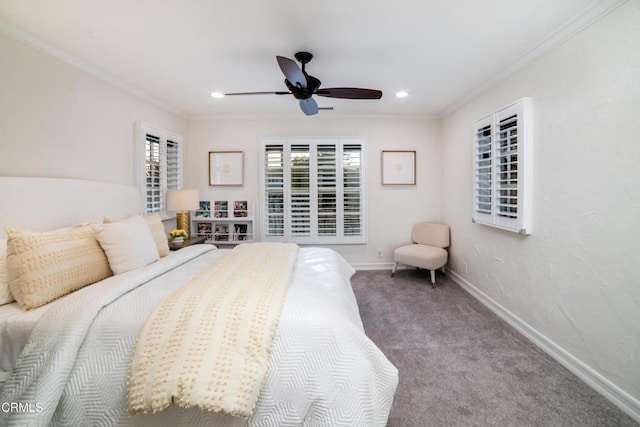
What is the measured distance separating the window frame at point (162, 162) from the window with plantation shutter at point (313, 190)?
120 centimetres

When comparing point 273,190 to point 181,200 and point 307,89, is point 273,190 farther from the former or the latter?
point 307,89

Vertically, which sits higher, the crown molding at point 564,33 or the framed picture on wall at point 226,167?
the crown molding at point 564,33

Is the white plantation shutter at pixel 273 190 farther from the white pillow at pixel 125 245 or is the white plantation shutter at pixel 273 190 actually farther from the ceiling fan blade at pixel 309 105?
the white pillow at pixel 125 245

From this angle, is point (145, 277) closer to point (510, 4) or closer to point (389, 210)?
point (510, 4)

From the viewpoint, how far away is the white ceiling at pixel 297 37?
171 cm

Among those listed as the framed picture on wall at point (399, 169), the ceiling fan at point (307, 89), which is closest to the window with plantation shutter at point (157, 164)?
the ceiling fan at point (307, 89)

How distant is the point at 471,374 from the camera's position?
1.85m

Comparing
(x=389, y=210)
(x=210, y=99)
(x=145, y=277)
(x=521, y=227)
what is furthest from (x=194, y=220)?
(x=521, y=227)

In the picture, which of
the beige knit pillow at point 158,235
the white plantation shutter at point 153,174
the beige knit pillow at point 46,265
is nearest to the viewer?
the beige knit pillow at point 46,265

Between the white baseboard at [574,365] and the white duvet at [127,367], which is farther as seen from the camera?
the white baseboard at [574,365]

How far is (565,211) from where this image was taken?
1.96 metres

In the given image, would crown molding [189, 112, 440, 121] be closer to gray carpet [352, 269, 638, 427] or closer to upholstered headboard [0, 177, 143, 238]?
upholstered headboard [0, 177, 143, 238]

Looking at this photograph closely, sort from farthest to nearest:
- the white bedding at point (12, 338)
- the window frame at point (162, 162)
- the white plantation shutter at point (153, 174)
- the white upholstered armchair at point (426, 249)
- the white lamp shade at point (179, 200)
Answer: the white upholstered armchair at point (426, 249), the white lamp shade at point (179, 200), the white plantation shutter at point (153, 174), the window frame at point (162, 162), the white bedding at point (12, 338)

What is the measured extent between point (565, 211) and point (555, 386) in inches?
48.6
